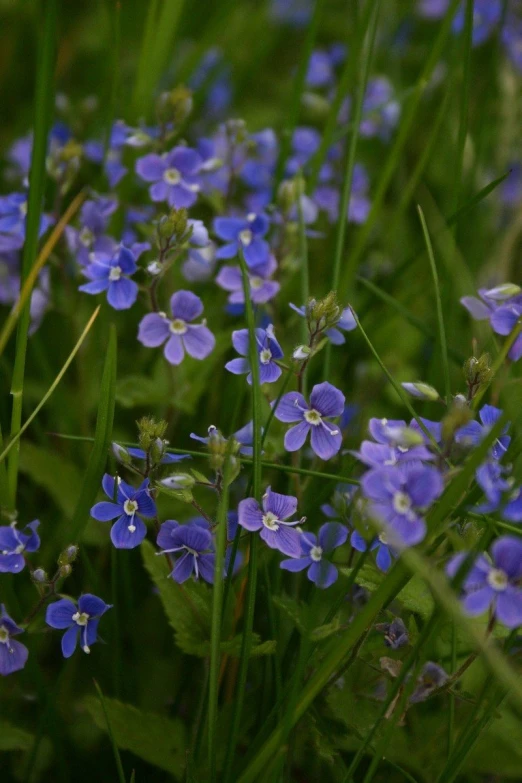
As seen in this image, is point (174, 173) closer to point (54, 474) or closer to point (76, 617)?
point (54, 474)

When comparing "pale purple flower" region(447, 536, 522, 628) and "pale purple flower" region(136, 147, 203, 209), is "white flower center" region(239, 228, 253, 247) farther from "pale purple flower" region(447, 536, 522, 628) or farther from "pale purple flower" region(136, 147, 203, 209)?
"pale purple flower" region(447, 536, 522, 628)

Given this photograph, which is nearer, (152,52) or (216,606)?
(216,606)

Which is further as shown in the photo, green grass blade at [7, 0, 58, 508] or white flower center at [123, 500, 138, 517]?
green grass blade at [7, 0, 58, 508]

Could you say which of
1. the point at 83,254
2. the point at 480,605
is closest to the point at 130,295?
the point at 83,254

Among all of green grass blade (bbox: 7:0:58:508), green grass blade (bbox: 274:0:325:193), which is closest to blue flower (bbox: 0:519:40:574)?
green grass blade (bbox: 7:0:58:508)

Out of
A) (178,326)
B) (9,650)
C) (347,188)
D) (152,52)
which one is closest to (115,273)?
(178,326)

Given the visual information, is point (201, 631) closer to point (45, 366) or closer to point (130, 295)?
point (130, 295)
